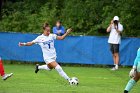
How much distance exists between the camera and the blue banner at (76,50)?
74.4 feet

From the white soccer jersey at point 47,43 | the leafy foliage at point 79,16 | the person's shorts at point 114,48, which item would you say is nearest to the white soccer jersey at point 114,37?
Result: the person's shorts at point 114,48

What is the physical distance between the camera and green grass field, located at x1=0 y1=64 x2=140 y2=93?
14126mm

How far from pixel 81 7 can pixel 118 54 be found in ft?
25.2

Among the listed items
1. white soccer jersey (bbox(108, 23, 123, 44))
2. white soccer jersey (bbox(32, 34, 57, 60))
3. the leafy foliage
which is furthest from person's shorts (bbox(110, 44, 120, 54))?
white soccer jersey (bbox(32, 34, 57, 60))

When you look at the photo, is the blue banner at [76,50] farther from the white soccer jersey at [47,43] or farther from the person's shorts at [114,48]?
A: the white soccer jersey at [47,43]

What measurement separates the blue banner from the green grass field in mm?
1987

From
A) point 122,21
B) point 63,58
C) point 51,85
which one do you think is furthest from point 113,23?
point 51,85

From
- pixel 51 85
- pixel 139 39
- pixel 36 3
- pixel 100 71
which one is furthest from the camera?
pixel 36 3

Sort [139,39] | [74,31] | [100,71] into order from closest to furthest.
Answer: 1. [100,71]
2. [139,39]
3. [74,31]

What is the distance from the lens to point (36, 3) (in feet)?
104

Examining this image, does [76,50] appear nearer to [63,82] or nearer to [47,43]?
[63,82]

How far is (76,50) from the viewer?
75.7 ft

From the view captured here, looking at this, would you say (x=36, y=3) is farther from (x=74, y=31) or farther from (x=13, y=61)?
(x=13, y=61)

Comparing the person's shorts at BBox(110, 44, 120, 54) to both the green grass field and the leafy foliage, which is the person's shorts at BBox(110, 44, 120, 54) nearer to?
the green grass field
